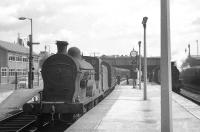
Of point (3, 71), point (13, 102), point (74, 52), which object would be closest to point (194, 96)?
point (13, 102)

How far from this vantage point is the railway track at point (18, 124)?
45.0 ft

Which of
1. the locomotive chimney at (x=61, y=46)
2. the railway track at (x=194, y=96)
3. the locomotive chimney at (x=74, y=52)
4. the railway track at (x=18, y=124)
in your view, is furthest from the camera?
the railway track at (x=194, y=96)

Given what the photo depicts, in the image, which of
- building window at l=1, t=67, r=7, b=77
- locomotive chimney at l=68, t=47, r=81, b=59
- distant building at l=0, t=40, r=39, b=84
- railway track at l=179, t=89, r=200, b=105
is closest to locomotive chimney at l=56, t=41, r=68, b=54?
locomotive chimney at l=68, t=47, r=81, b=59

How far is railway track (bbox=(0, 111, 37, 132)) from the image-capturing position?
1370cm

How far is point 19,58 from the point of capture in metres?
63.9

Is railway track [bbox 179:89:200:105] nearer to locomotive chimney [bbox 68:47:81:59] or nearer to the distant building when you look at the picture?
locomotive chimney [bbox 68:47:81:59]

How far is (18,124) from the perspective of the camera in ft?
50.3

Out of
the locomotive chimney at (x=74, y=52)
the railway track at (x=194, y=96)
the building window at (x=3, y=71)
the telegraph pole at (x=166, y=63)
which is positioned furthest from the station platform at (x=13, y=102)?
the building window at (x=3, y=71)

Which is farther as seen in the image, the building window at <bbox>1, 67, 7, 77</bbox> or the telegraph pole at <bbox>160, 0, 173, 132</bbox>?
the building window at <bbox>1, 67, 7, 77</bbox>

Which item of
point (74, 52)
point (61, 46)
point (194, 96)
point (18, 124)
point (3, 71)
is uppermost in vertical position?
point (61, 46)

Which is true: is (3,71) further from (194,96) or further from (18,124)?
(18,124)

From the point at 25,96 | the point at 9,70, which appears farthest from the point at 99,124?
the point at 9,70

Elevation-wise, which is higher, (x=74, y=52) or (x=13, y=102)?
(x=74, y=52)

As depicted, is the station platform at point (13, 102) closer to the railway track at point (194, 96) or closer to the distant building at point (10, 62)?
the railway track at point (194, 96)
